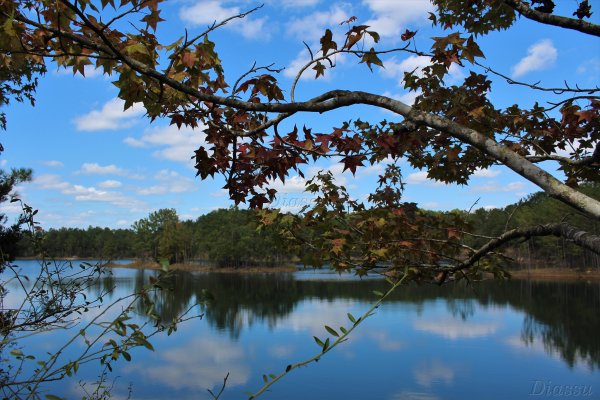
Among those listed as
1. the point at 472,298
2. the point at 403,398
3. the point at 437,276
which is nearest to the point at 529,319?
the point at 472,298

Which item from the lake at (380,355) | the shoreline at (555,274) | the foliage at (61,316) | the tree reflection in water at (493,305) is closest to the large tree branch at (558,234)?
the foliage at (61,316)

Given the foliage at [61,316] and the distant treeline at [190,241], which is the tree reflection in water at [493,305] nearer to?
the foliage at [61,316]

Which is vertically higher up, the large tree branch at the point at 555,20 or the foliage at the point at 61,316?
the large tree branch at the point at 555,20

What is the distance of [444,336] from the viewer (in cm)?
2397

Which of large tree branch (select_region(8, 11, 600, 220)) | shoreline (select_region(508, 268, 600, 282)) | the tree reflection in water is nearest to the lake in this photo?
the tree reflection in water

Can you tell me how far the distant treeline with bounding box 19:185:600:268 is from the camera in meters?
61.1

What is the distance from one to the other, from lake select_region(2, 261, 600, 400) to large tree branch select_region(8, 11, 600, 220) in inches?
314

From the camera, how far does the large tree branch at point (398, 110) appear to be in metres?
2.17

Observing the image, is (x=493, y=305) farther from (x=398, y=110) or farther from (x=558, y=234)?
(x=398, y=110)

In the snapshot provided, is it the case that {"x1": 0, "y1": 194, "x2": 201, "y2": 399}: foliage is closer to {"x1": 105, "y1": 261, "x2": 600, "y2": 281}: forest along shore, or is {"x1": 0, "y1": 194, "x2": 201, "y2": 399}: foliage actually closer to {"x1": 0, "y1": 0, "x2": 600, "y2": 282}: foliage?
{"x1": 0, "y1": 0, "x2": 600, "y2": 282}: foliage

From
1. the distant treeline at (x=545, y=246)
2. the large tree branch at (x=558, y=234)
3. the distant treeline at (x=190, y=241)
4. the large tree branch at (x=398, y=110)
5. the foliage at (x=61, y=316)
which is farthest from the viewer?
the distant treeline at (x=190, y=241)

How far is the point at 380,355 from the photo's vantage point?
794 inches

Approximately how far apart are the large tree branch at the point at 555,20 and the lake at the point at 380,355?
8665mm

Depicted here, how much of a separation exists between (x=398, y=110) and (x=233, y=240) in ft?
272
